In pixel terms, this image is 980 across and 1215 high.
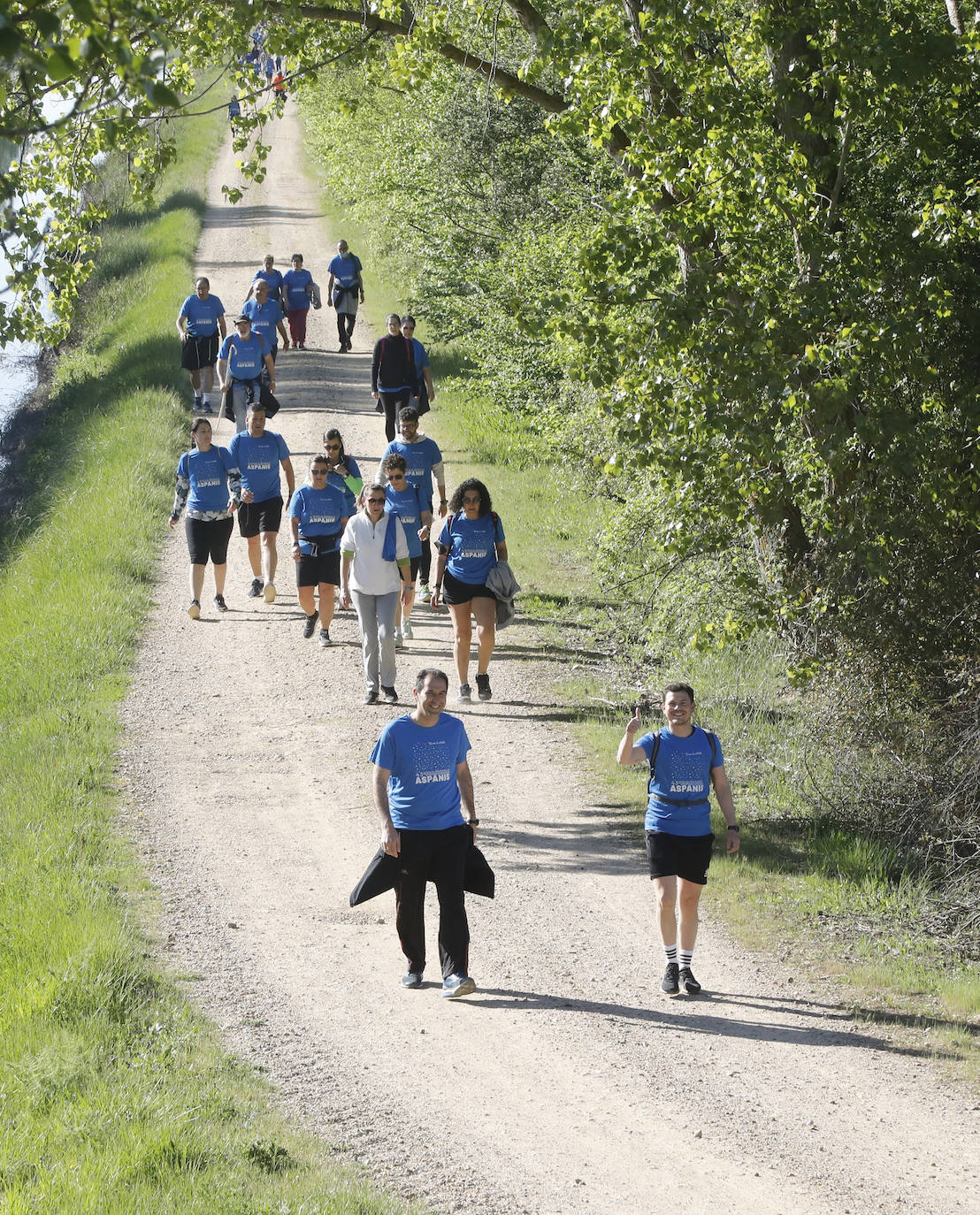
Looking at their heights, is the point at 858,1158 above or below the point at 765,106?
below

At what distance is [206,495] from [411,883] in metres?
7.41

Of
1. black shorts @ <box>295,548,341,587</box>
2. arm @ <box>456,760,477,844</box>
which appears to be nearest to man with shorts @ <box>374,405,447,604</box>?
black shorts @ <box>295,548,341,587</box>

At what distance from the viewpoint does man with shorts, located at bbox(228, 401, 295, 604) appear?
14125mm

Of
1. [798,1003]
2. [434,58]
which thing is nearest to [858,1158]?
[798,1003]

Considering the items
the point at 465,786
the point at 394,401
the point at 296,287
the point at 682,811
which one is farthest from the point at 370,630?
the point at 296,287

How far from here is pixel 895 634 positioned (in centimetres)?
1021

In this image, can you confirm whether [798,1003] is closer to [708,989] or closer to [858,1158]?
[708,989]

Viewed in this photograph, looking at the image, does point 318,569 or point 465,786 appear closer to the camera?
point 465,786

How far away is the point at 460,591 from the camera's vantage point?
39.4 ft

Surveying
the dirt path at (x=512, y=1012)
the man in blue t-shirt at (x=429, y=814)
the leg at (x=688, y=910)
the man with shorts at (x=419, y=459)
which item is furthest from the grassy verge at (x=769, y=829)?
the man in blue t-shirt at (x=429, y=814)

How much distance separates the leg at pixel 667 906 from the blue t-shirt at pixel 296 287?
1774 cm

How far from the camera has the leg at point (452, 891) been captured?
7609 mm

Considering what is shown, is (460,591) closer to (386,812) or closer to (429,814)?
(429,814)

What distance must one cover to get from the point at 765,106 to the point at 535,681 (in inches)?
227
